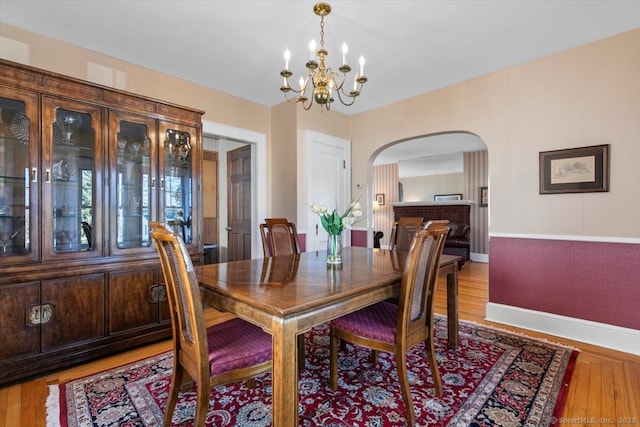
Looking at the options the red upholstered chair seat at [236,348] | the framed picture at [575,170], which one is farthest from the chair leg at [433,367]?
the framed picture at [575,170]

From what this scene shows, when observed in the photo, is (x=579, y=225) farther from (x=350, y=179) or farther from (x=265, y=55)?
(x=265, y=55)

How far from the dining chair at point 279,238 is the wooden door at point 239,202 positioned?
4.39ft

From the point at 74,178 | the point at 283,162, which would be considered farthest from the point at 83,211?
the point at 283,162

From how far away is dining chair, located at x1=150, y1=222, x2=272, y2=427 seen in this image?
129 centimetres

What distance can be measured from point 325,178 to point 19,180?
296 cm

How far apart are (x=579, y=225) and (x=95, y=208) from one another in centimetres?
395

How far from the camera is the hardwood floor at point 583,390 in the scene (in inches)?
64.6

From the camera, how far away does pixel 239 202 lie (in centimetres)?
448

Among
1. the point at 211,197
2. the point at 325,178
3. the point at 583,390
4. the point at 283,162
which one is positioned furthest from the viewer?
the point at 211,197

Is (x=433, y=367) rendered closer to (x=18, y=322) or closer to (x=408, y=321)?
(x=408, y=321)

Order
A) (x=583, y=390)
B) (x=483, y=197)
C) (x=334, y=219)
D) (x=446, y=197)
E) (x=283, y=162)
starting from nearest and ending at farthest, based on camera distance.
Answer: (x=583, y=390) < (x=334, y=219) < (x=283, y=162) < (x=483, y=197) < (x=446, y=197)

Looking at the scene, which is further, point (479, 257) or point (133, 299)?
point (479, 257)

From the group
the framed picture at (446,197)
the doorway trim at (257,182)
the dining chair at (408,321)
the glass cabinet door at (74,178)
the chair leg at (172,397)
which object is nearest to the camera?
the chair leg at (172,397)

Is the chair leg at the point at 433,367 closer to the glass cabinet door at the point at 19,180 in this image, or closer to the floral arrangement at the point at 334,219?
the floral arrangement at the point at 334,219
